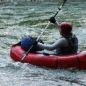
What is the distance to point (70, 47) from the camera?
11.3m

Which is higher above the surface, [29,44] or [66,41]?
[66,41]

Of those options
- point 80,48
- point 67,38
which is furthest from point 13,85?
point 80,48

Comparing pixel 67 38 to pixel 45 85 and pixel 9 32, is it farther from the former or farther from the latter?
pixel 9 32

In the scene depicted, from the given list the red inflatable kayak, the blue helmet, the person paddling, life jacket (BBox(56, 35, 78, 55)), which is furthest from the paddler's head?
the blue helmet

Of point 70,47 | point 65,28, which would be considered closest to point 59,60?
point 70,47

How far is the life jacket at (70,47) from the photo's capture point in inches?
445

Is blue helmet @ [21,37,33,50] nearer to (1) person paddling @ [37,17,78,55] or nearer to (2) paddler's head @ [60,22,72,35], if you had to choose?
(1) person paddling @ [37,17,78,55]

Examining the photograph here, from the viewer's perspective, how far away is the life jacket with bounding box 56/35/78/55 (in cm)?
1130

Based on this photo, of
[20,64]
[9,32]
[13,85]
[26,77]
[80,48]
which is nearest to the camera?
[13,85]

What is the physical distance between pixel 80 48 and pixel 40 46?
389 cm

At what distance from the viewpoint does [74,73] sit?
11109mm

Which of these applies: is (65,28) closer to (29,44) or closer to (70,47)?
(70,47)

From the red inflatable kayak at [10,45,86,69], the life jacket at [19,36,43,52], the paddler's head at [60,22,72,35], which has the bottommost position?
the red inflatable kayak at [10,45,86,69]

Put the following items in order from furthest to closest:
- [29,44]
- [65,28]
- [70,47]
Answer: [29,44], [70,47], [65,28]
